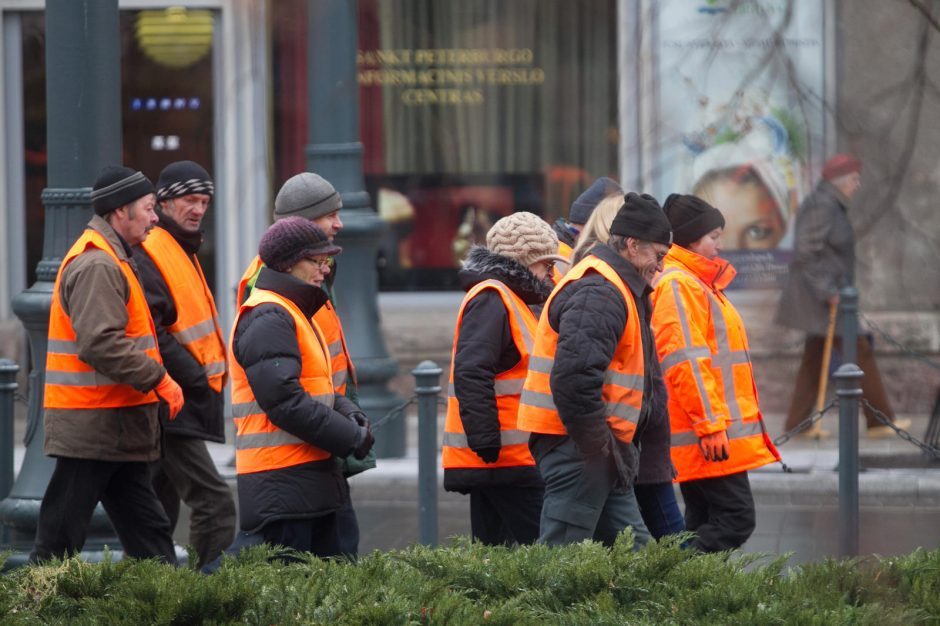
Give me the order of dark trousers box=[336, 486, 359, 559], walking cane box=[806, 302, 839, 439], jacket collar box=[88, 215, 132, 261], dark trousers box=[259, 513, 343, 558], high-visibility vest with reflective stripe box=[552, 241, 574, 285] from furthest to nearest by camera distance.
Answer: walking cane box=[806, 302, 839, 439] → high-visibility vest with reflective stripe box=[552, 241, 574, 285] → jacket collar box=[88, 215, 132, 261] → dark trousers box=[336, 486, 359, 559] → dark trousers box=[259, 513, 343, 558]

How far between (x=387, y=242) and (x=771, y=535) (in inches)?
234

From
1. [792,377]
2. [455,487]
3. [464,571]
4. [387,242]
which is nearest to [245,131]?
[387,242]

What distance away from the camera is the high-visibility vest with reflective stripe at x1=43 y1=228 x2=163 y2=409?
20.8 ft

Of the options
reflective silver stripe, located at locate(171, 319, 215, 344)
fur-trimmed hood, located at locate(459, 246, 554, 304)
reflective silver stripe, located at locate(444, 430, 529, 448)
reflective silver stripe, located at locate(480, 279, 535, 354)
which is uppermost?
fur-trimmed hood, located at locate(459, 246, 554, 304)

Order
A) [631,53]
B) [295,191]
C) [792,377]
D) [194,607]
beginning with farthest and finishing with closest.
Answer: [792,377]
[295,191]
[631,53]
[194,607]

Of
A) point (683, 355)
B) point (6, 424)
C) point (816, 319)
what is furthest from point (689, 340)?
point (816, 319)

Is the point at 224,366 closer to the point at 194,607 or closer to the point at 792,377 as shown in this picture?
the point at 194,607

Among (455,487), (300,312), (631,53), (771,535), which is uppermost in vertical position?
(631,53)

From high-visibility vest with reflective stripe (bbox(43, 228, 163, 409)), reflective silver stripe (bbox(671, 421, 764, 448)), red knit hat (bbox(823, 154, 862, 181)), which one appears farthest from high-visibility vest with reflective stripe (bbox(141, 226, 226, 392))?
red knit hat (bbox(823, 154, 862, 181))

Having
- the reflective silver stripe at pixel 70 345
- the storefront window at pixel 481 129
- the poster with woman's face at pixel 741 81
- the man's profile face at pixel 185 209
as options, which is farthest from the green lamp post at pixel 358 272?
the poster with woman's face at pixel 741 81

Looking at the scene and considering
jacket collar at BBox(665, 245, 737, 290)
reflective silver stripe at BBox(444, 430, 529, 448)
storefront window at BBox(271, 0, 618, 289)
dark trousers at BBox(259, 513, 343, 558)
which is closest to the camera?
dark trousers at BBox(259, 513, 343, 558)

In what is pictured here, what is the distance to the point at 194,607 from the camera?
4262 millimetres

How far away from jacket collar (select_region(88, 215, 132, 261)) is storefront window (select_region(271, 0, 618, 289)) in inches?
293

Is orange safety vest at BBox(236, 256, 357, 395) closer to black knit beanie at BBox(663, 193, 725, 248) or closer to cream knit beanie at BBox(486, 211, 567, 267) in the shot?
cream knit beanie at BBox(486, 211, 567, 267)
